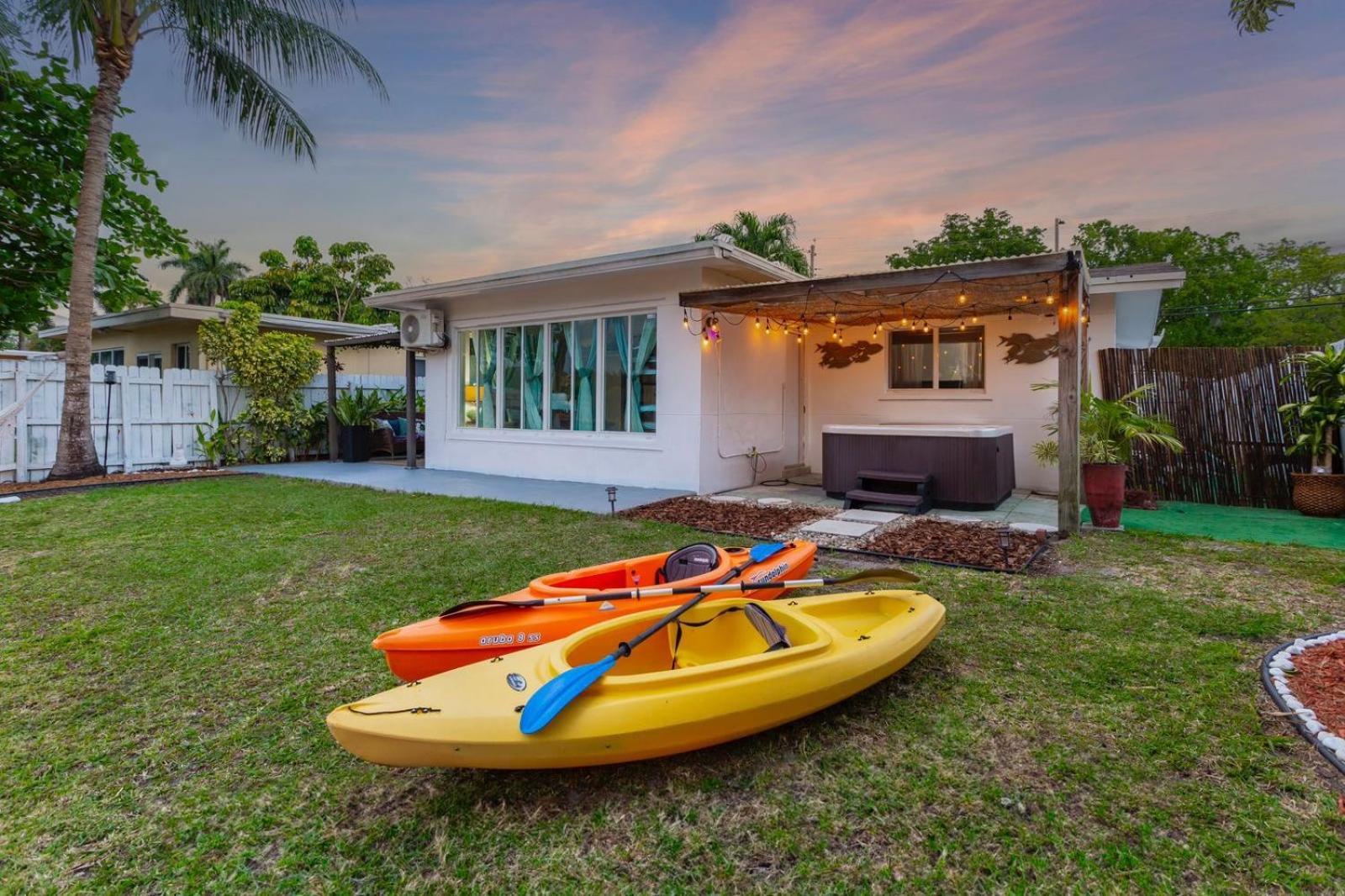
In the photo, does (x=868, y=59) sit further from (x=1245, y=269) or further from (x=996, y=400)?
(x=1245, y=269)

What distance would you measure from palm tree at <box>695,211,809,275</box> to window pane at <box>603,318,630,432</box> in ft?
36.5

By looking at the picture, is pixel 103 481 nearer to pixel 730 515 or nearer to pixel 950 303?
pixel 730 515

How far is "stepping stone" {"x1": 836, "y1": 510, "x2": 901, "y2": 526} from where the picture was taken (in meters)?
6.22

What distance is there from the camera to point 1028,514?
6453 millimetres

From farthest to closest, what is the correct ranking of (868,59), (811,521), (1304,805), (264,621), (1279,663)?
(868,59) < (811,521) < (264,621) < (1279,663) < (1304,805)

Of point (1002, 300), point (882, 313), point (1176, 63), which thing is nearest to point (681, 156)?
point (882, 313)

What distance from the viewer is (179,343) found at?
542 inches

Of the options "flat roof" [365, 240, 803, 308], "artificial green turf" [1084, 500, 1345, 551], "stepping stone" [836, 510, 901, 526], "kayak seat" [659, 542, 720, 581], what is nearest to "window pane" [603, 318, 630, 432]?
"flat roof" [365, 240, 803, 308]

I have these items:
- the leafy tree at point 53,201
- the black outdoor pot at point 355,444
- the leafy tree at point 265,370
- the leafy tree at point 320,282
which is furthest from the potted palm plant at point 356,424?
the leafy tree at point 320,282

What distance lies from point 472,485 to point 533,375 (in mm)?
1926

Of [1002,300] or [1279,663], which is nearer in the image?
[1279,663]

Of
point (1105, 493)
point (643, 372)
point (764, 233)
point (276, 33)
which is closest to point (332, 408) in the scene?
point (276, 33)

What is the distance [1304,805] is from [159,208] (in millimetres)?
15649

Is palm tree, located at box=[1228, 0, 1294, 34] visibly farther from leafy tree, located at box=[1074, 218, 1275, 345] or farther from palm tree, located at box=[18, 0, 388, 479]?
leafy tree, located at box=[1074, 218, 1275, 345]
